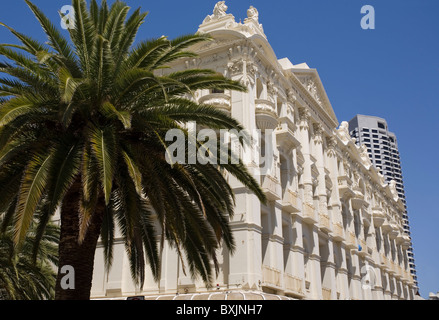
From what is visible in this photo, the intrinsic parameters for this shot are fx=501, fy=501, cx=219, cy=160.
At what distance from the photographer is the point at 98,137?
12.4 m

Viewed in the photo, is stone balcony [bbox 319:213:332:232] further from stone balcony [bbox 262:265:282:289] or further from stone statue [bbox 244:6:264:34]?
stone statue [bbox 244:6:264:34]

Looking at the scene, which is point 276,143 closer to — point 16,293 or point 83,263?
point 16,293

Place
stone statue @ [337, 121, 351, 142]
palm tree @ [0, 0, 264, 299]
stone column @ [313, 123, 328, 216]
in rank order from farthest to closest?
stone statue @ [337, 121, 351, 142], stone column @ [313, 123, 328, 216], palm tree @ [0, 0, 264, 299]

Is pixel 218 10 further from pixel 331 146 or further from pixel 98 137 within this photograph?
pixel 98 137

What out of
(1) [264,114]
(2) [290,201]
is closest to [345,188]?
(2) [290,201]

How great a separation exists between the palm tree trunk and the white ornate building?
4.69 meters

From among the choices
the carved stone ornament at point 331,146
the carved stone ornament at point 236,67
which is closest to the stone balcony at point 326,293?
the carved stone ornament at point 331,146

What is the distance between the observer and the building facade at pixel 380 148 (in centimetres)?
14538

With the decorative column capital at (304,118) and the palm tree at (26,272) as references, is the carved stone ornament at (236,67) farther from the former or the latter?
the palm tree at (26,272)

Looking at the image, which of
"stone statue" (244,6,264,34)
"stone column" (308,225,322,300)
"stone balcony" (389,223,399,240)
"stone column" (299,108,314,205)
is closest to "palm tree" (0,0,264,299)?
"stone statue" (244,6,264,34)

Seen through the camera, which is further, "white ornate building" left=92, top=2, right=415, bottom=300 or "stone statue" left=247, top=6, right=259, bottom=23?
"stone statue" left=247, top=6, right=259, bottom=23

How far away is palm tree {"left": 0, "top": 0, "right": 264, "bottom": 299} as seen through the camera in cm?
1216

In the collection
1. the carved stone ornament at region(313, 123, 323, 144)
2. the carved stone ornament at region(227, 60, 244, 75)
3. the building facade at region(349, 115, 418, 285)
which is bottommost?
the carved stone ornament at region(227, 60, 244, 75)

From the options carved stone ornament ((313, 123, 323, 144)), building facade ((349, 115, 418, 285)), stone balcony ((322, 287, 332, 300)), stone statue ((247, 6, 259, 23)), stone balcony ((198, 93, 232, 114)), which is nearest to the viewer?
stone balcony ((198, 93, 232, 114))
